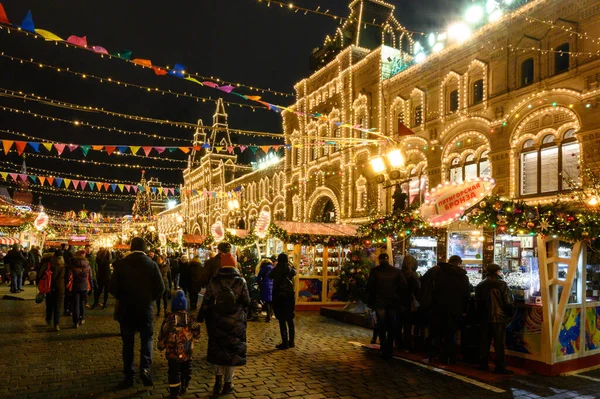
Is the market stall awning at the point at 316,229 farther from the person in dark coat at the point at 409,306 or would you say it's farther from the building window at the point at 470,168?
the person in dark coat at the point at 409,306

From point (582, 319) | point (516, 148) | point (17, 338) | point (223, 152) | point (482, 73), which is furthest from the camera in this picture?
point (223, 152)

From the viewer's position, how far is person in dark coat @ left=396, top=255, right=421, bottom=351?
27.9 ft

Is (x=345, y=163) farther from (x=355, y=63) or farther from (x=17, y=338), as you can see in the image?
(x=17, y=338)

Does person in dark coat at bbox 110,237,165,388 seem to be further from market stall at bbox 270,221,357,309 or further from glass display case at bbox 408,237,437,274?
glass display case at bbox 408,237,437,274

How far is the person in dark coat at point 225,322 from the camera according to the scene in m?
5.58

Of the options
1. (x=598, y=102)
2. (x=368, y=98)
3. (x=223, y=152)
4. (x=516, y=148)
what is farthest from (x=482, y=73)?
(x=223, y=152)

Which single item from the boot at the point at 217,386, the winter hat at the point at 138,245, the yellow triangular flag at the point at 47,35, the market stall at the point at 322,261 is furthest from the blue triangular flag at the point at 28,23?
the market stall at the point at 322,261

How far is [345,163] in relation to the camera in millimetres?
26375

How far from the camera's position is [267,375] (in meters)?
6.82

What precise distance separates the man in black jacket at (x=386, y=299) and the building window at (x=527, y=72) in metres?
11.5

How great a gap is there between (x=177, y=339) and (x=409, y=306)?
450cm

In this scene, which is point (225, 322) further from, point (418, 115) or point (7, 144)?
point (418, 115)

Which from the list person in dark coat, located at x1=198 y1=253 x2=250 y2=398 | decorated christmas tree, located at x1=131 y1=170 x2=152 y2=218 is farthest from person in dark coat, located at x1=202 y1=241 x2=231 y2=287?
decorated christmas tree, located at x1=131 y1=170 x2=152 y2=218

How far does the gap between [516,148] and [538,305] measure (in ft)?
33.6
